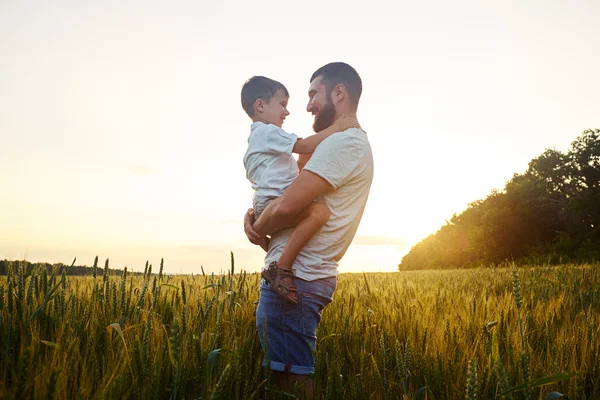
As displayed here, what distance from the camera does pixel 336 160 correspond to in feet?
7.85

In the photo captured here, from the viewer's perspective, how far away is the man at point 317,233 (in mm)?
2338

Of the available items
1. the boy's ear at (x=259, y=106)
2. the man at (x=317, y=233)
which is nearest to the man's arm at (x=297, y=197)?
the man at (x=317, y=233)

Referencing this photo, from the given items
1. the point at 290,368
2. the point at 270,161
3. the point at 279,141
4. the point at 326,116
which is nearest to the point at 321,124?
the point at 326,116

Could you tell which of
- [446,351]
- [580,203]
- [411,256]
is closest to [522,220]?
[580,203]

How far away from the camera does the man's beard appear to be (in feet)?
9.00

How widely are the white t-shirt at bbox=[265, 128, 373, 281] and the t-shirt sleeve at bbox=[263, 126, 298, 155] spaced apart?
298 mm

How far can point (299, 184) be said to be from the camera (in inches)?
92.1

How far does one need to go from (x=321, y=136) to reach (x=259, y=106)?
0.91 meters

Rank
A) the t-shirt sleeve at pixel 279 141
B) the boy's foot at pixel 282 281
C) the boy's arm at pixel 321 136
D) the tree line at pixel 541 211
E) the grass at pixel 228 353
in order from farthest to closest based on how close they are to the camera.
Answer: the tree line at pixel 541 211 < the t-shirt sleeve at pixel 279 141 < the boy's arm at pixel 321 136 < the boy's foot at pixel 282 281 < the grass at pixel 228 353

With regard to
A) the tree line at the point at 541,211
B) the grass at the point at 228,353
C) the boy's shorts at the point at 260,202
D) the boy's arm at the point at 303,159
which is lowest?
the grass at the point at 228,353

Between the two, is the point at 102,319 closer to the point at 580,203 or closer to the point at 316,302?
the point at 316,302

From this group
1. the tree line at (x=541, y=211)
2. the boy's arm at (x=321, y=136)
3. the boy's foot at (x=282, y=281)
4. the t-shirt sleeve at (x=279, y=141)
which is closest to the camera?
the boy's foot at (x=282, y=281)

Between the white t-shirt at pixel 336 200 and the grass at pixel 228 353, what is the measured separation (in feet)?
1.33

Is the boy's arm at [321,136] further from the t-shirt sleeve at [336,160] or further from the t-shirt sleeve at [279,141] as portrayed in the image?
the t-shirt sleeve at [336,160]
